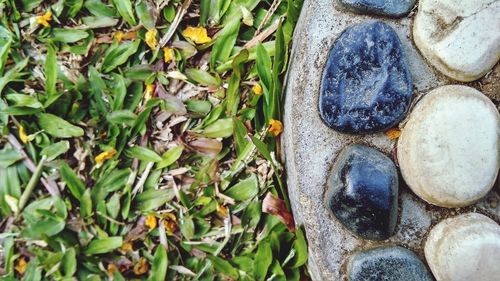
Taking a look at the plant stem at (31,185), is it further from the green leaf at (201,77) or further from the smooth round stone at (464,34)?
the smooth round stone at (464,34)

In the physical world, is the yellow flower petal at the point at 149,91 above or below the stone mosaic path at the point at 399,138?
below

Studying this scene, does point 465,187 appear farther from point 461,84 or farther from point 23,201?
point 23,201

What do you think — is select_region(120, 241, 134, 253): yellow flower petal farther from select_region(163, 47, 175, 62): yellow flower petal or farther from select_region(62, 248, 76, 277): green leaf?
select_region(163, 47, 175, 62): yellow flower petal

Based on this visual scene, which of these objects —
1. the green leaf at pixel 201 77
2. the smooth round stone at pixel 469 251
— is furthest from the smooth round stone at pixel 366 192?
the green leaf at pixel 201 77

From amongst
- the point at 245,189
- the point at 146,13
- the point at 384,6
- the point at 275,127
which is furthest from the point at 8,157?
the point at 384,6

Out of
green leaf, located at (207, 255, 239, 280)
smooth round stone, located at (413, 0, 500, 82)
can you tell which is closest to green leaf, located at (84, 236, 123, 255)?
green leaf, located at (207, 255, 239, 280)
